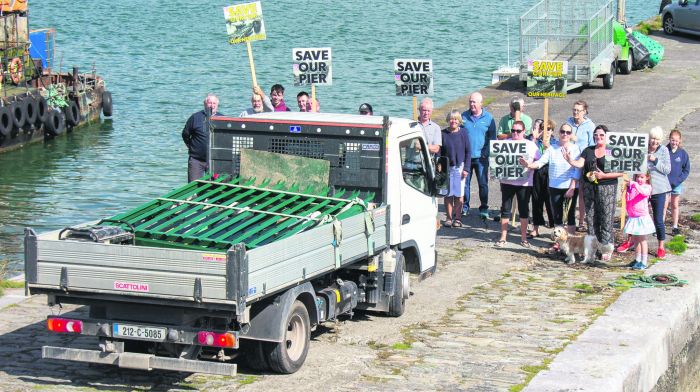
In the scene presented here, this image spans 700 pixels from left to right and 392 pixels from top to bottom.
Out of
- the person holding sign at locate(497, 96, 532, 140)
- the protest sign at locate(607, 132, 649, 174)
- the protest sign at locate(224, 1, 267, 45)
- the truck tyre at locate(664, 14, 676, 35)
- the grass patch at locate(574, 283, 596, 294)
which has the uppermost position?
the truck tyre at locate(664, 14, 676, 35)

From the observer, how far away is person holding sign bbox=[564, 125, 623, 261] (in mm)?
17531

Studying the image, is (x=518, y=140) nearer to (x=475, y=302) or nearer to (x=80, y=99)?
(x=475, y=302)

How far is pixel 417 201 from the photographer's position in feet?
49.1

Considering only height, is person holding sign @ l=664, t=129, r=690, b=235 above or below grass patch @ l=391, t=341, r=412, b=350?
above

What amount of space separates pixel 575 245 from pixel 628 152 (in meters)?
1.46

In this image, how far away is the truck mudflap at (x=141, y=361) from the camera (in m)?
11.4

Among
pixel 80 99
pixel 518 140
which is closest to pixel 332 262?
pixel 518 140

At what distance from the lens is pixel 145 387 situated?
1196 cm

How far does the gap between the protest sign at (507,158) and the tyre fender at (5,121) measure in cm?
2148

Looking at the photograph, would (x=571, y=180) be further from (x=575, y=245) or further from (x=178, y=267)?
(x=178, y=267)

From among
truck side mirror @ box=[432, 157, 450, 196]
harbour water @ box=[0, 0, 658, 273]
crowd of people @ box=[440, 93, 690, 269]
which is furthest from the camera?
harbour water @ box=[0, 0, 658, 273]

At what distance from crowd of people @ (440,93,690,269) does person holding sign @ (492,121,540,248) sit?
1cm

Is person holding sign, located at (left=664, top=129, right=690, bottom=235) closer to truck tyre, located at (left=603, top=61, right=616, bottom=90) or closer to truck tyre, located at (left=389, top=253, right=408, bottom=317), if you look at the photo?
truck tyre, located at (left=389, top=253, right=408, bottom=317)

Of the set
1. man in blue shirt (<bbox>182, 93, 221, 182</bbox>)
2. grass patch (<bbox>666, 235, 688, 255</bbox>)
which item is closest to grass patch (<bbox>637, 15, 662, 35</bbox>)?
grass patch (<bbox>666, 235, 688, 255</bbox>)
